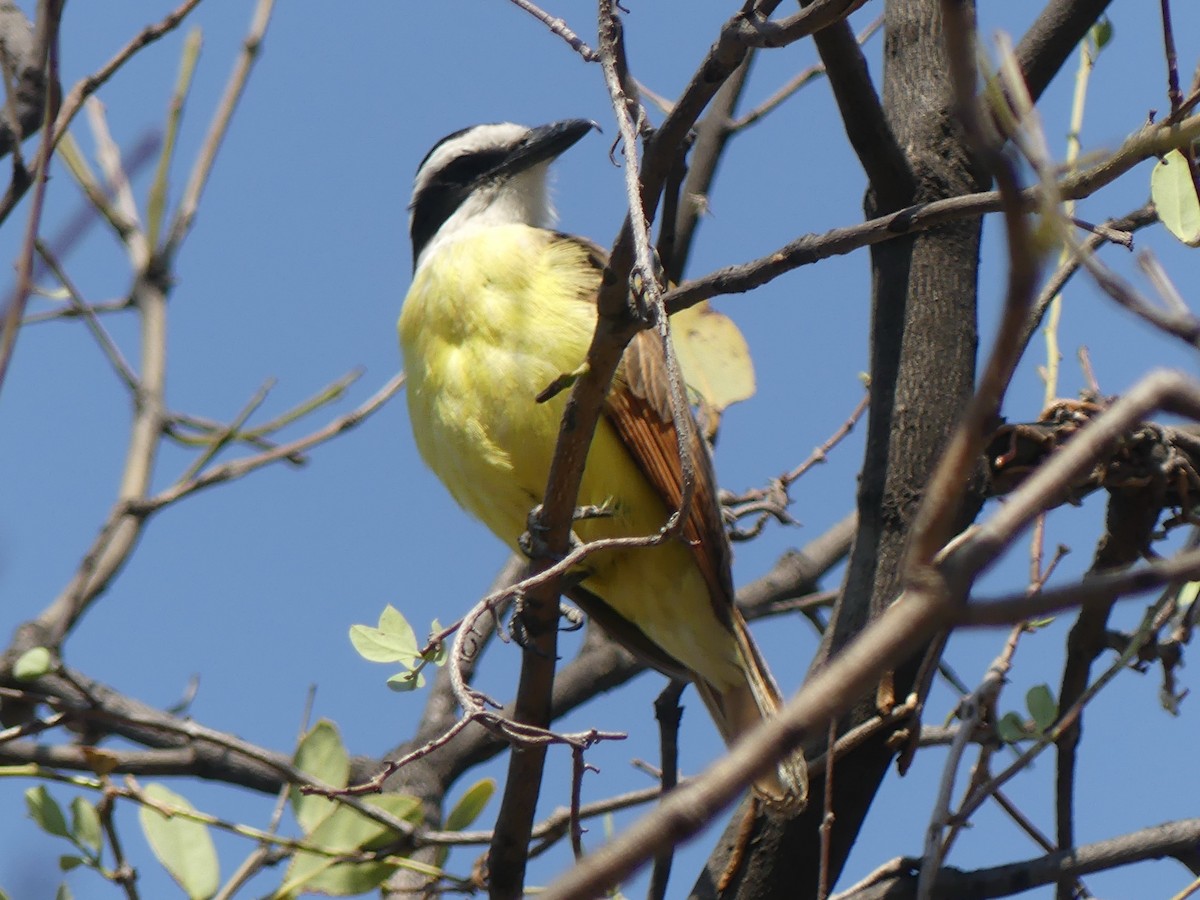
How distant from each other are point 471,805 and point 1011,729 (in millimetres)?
1227

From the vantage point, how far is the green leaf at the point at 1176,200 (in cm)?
271

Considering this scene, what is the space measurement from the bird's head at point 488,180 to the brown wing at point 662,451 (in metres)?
1.22

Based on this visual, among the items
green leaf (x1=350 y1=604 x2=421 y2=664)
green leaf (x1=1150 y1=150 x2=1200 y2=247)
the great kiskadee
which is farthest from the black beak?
green leaf (x1=1150 y1=150 x2=1200 y2=247)

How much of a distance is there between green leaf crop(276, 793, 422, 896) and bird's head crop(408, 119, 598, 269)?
234 cm

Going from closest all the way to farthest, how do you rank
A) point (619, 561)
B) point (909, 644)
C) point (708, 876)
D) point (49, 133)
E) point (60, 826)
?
point (909, 644), point (49, 133), point (60, 826), point (708, 876), point (619, 561)

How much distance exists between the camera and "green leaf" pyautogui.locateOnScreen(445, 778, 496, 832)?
3262 millimetres

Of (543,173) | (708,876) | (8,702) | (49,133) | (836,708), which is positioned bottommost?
(836,708)

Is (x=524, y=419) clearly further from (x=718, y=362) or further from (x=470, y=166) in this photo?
(x=470, y=166)

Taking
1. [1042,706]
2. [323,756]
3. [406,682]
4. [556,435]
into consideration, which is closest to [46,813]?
[323,756]

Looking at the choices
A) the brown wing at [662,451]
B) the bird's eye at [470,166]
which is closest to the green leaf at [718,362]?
the brown wing at [662,451]

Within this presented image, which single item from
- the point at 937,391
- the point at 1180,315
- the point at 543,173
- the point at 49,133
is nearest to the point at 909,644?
the point at 1180,315

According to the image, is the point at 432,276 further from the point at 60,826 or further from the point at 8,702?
the point at 60,826

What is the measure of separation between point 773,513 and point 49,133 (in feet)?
8.47

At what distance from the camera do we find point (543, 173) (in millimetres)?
5141
